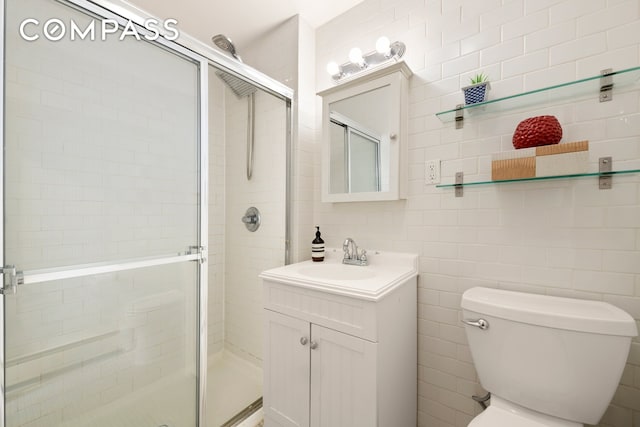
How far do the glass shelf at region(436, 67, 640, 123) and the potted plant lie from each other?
0.03 metres

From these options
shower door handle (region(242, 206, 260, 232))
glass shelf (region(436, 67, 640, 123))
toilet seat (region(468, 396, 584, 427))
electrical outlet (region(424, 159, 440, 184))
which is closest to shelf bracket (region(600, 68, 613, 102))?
glass shelf (region(436, 67, 640, 123))

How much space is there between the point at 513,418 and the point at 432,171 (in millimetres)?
1029

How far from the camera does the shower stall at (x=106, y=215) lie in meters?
0.90

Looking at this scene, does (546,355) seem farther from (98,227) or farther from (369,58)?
(98,227)

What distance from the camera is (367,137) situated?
5.08ft

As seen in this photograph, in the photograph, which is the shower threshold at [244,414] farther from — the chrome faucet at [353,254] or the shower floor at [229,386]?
the chrome faucet at [353,254]

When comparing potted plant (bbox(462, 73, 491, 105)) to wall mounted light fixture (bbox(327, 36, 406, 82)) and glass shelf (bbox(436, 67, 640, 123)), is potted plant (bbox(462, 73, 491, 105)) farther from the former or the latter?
wall mounted light fixture (bbox(327, 36, 406, 82))

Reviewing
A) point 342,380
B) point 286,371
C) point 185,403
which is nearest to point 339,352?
point 342,380

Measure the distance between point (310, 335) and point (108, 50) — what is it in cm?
144

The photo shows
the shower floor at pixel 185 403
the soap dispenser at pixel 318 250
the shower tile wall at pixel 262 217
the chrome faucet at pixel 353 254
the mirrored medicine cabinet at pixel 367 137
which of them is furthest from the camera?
the shower tile wall at pixel 262 217

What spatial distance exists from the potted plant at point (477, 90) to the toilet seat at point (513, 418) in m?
1.23

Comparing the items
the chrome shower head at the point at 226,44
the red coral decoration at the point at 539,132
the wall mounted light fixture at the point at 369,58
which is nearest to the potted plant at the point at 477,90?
the red coral decoration at the point at 539,132

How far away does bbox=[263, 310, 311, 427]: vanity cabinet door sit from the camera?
1.19 metres

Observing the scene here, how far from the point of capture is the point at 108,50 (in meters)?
1.09
